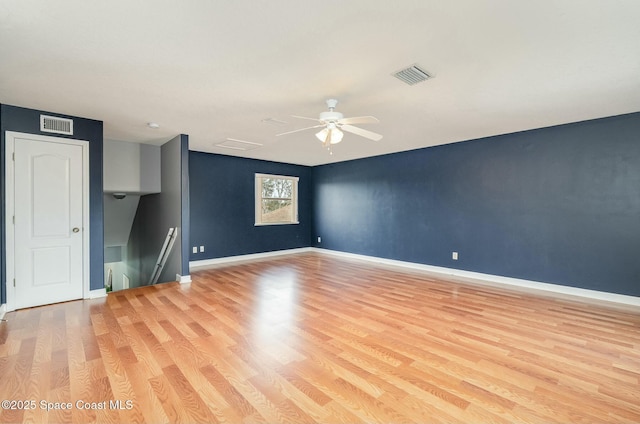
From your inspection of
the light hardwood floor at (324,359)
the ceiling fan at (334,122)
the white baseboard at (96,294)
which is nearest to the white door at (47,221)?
the white baseboard at (96,294)

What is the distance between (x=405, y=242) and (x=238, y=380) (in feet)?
15.8

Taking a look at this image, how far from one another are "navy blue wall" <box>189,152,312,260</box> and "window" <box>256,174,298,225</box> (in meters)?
0.15

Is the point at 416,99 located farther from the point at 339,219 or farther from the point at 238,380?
the point at 339,219

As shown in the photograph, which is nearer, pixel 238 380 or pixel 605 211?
pixel 238 380

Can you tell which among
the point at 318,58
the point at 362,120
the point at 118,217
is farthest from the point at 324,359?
the point at 118,217

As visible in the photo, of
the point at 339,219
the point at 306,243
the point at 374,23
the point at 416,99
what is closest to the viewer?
the point at 374,23

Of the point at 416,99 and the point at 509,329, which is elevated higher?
the point at 416,99

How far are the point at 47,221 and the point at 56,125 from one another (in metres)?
1.25

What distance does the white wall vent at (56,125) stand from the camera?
3668mm

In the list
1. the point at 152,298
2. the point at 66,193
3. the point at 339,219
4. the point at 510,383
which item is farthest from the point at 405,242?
the point at 66,193

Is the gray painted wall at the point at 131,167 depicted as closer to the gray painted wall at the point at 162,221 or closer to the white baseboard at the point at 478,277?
the gray painted wall at the point at 162,221

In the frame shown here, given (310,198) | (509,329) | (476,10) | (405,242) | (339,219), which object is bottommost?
(509,329)

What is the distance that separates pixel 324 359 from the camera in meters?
2.36

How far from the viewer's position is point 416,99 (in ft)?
10.8
